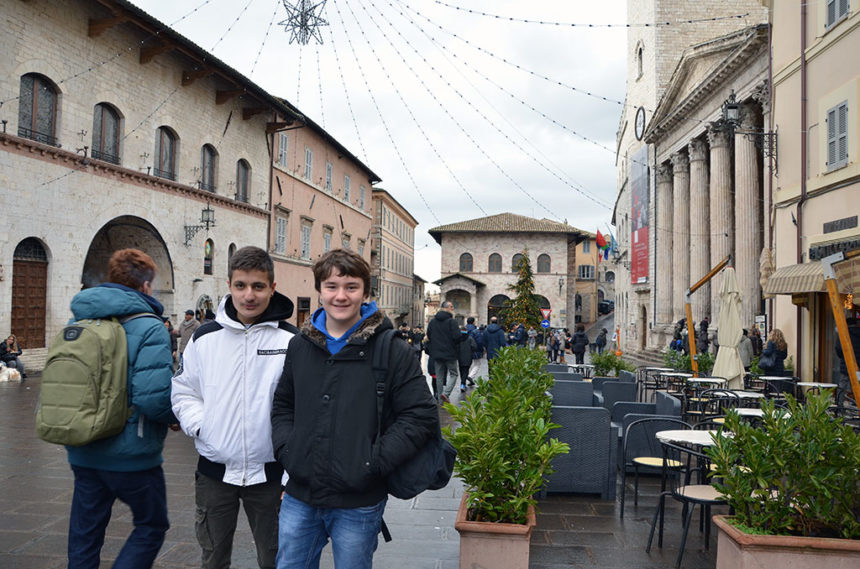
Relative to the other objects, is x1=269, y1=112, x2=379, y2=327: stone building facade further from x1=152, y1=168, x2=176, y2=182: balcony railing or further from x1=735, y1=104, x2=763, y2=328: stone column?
x1=735, y1=104, x2=763, y2=328: stone column

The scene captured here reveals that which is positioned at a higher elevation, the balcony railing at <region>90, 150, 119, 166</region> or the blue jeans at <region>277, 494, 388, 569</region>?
the balcony railing at <region>90, 150, 119, 166</region>

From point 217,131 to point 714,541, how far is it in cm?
2217

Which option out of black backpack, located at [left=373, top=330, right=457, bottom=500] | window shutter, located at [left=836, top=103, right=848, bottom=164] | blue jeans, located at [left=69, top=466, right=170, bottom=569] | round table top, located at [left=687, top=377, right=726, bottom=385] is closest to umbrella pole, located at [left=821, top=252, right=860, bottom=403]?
round table top, located at [left=687, top=377, right=726, bottom=385]

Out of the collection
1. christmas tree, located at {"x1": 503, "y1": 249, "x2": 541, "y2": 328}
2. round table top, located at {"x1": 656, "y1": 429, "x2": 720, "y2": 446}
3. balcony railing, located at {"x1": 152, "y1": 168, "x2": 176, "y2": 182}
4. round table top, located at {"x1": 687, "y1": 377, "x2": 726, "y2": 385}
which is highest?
balcony railing, located at {"x1": 152, "y1": 168, "x2": 176, "y2": 182}

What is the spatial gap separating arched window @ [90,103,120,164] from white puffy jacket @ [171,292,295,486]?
54.5 feet

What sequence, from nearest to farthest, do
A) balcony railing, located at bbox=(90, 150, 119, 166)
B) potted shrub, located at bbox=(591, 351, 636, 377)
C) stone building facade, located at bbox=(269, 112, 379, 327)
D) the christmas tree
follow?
potted shrub, located at bbox=(591, 351, 636, 377)
balcony railing, located at bbox=(90, 150, 119, 166)
stone building facade, located at bbox=(269, 112, 379, 327)
the christmas tree

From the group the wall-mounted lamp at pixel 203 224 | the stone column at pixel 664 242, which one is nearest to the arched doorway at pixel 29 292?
the wall-mounted lamp at pixel 203 224

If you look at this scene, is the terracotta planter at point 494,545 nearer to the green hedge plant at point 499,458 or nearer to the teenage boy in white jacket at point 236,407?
the green hedge plant at point 499,458

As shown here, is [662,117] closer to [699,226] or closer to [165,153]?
[699,226]

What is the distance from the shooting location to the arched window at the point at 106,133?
1761 centimetres

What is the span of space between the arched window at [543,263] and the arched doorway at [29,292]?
47623 millimetres

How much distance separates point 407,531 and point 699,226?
24.7 metres

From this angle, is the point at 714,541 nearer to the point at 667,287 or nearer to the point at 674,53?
the point at 667,287

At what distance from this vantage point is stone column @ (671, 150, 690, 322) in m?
28.6
